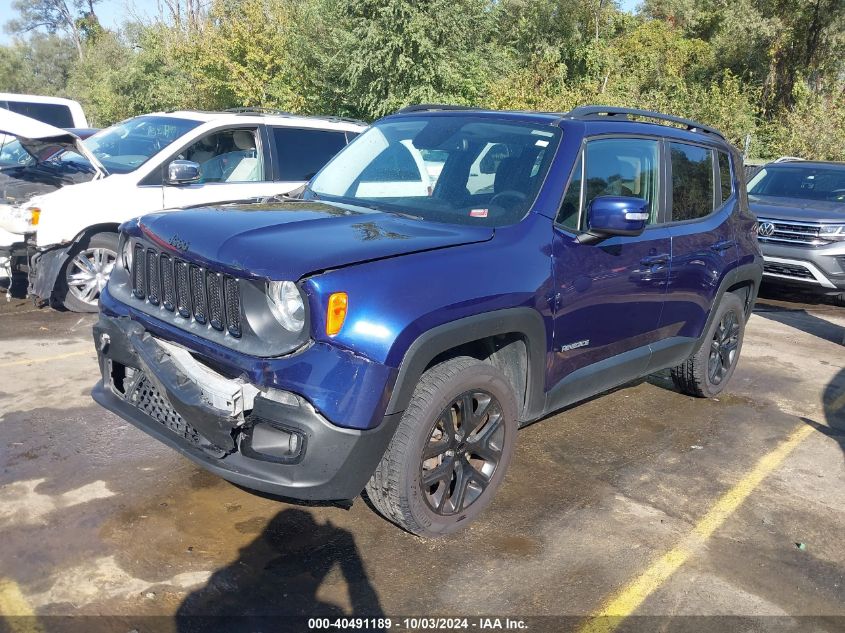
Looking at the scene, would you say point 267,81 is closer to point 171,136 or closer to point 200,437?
point 171,136

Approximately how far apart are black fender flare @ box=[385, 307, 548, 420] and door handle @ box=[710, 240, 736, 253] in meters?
2.00

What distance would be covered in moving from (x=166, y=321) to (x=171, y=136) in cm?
465

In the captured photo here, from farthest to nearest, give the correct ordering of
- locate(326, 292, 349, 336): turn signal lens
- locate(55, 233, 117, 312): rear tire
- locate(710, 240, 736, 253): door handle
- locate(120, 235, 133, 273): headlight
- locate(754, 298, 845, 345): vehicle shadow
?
locate(754, 298, 845, 345): vehicle shadow → locate(55, 233, 117, 312): rear tire → locate(710, 240, 736, 253): door handle → locate(120, 235, 133, 273): headlight → locate(326, 292, 349, 336): turn signal lens

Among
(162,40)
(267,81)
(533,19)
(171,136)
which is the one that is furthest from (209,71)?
(171,136)

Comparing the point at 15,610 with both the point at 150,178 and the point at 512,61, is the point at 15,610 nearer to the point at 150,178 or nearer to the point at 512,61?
the point at 150,178

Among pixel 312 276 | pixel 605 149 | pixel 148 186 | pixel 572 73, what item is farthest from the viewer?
pixel 572 73

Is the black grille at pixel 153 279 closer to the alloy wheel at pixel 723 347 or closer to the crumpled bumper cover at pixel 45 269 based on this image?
the crumpled bumper cover at pixel 45 269

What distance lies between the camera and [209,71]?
2547 centimetres

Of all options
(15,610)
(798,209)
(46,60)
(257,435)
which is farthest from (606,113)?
Answer: (46,60)

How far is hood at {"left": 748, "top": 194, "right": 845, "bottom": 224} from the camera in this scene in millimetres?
9477

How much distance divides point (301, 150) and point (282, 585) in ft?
18.9

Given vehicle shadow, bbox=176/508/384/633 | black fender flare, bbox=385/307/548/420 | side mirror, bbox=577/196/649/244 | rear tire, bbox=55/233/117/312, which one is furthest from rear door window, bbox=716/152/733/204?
rear tire, bbox=55/233/117/312

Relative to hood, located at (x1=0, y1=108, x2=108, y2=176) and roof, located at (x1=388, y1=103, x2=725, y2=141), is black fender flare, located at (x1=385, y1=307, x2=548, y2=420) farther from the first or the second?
hood, located at (x1=0, y1=108, x2=108, y2=176)

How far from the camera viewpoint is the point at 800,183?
35.3 feet
